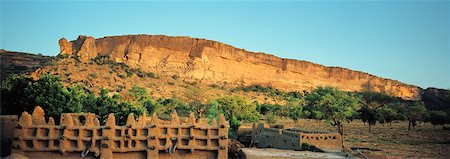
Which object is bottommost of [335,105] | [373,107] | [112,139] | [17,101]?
[112,139]

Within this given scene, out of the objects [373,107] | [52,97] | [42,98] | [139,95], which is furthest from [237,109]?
[42,98]

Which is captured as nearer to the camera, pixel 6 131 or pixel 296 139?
pixel 6 131

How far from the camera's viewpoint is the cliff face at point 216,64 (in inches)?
3499

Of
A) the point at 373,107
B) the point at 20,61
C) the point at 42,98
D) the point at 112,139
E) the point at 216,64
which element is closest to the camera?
the point at 112,139

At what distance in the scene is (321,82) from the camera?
10962cm

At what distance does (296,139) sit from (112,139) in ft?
35.0

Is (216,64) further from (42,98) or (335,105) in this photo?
(42,98)

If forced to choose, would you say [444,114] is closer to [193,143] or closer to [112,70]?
[193,143]

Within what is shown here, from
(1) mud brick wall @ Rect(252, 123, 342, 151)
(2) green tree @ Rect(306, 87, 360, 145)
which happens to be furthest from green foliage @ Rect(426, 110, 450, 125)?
(1) mud brick wall @ Rect(252, 123, 342, 151)

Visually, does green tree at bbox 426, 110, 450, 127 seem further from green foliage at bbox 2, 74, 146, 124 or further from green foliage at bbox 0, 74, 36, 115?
green foliage at bbox 0, 74, 36, 115

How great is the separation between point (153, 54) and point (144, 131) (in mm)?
80470

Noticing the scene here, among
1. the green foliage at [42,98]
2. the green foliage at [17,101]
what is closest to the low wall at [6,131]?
the green foliage at [42,98]

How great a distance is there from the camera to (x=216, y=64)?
98.2 meters

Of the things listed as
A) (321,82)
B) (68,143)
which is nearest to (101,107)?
(68,143)
